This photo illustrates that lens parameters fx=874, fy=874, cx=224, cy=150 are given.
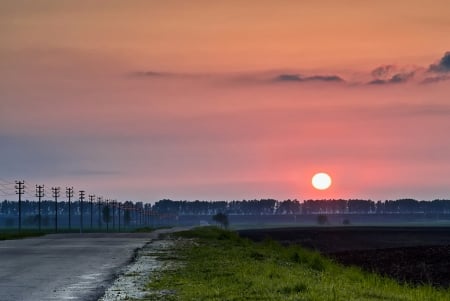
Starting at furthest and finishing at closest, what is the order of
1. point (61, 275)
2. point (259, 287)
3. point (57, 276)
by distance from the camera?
1. point (61, 275)
2. point (57, 276)
3. point (259, 287)

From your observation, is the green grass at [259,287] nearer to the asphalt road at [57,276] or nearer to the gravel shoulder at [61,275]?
the gravel shoulder at [61,275]

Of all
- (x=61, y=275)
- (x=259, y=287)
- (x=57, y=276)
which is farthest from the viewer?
(x=61, y=275)

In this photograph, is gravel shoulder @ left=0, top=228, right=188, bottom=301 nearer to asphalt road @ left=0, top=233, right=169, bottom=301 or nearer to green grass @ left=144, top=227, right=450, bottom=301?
asphalt road @ left=0, top=233, right=169, bottom=301

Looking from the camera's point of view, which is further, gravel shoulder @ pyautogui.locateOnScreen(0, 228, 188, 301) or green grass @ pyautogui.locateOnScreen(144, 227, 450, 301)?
gravel shoulder @ pyautogui.locateOnScreen(0, 228, 188, 301)

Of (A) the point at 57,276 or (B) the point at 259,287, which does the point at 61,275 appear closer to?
(A) the point at 57,276

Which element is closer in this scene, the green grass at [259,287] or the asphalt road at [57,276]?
the green grass at [259,287]

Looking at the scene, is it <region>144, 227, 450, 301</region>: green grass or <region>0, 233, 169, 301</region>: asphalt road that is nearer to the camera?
<region>144, 227, 450, 301</region>: green grass

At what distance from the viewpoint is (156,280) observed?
98.4ft

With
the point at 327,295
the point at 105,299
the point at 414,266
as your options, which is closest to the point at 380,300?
the point at 327,295

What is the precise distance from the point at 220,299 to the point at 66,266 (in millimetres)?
18516

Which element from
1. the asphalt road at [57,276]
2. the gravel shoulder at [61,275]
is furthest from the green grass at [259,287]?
the asphalt road at [57,276]

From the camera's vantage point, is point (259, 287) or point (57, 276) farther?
point (57, 276)

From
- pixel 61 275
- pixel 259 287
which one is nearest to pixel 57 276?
pixel 61 275

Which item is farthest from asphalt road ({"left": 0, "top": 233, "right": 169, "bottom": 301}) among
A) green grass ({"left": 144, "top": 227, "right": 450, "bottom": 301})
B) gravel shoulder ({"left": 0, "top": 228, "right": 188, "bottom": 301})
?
green grass ({"left": 144, "top": 227, "right": 450, "bottom": 301})
